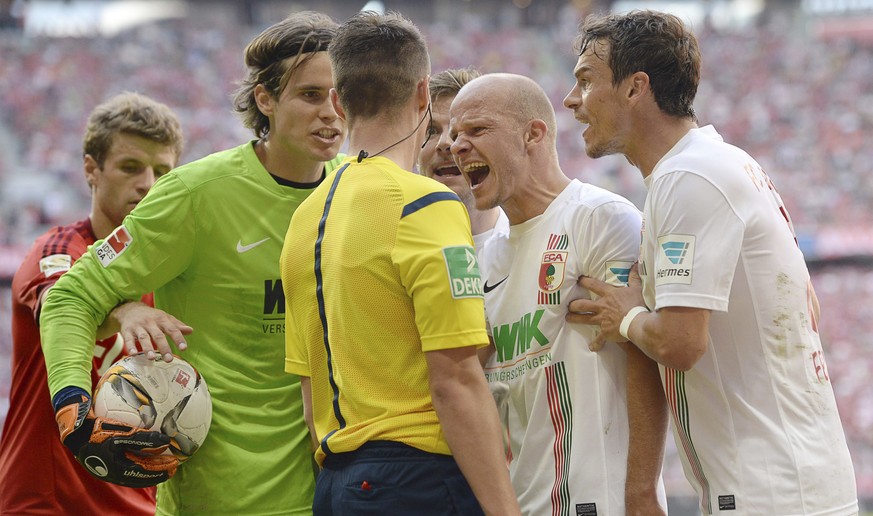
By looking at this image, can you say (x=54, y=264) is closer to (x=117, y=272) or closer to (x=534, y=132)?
(x=117, y=272)

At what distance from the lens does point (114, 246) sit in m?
3.76

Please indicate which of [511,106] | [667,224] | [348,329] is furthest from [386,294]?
[511,106]

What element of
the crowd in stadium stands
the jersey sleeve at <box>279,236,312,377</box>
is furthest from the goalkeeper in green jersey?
the crowd in stadium stands

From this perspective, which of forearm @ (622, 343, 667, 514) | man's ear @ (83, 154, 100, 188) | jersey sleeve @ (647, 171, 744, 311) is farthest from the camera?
man's ear @ (83, 154, 100, 188)

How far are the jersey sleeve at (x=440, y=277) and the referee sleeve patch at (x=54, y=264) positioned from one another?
7.75ft

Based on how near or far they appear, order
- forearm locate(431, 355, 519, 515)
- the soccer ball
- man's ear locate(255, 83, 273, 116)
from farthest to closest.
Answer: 1. man's ear locate(255, 83, 273, 116)
2. the soccer ball
3. forearm locate(431, 355, 519, 515)

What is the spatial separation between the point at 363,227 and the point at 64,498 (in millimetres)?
2604

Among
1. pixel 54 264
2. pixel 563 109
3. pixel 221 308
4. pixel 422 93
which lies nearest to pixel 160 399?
→ pixel 221 308

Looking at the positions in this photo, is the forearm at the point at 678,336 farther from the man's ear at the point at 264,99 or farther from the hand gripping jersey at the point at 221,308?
the man's ear at the point at 264,99

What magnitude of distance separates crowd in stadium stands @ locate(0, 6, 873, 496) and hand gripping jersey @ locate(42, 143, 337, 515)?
58.9 ft

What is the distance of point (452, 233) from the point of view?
299 cm

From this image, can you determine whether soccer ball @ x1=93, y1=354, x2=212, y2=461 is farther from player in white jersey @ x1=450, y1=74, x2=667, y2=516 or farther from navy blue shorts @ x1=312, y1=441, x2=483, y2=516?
player in white jersey @ x1=450, y1=74, x2=667, y2=516

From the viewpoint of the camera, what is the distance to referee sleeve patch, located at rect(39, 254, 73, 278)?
459cm

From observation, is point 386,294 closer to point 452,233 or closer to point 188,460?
point 452,233
